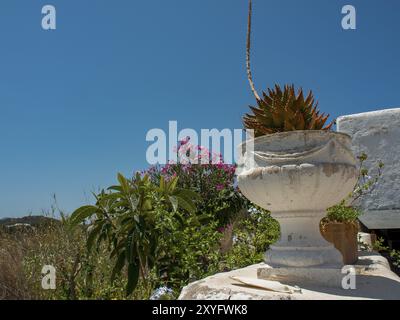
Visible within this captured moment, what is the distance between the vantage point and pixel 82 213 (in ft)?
11.4

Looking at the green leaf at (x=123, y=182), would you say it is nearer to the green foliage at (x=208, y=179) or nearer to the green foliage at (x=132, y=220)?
the green foliage at (x=132, y=220)

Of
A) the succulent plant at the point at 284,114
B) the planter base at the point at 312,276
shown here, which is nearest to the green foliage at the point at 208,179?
the succulent plant at the point at 284,114

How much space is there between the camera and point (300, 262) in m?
2.05

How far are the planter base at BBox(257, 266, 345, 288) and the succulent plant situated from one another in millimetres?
891

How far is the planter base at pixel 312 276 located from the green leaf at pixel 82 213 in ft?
6.77

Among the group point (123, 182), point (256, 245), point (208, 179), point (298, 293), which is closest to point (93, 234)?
point (123, 182)

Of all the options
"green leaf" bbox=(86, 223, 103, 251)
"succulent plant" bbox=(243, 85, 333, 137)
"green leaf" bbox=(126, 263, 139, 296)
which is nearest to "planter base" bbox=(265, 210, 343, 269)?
"succulent plant" bbox=(243, 85, 333, 137)

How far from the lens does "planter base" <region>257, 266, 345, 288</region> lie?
2.00 meters

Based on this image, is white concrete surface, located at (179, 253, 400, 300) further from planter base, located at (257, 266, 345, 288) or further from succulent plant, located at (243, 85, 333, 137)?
succulent plant, located at (243, 85, 333, 137)

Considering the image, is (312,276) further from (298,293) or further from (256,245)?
(256,245)

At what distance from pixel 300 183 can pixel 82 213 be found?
227cm

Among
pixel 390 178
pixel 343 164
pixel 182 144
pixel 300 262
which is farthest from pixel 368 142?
pixel 182 144
